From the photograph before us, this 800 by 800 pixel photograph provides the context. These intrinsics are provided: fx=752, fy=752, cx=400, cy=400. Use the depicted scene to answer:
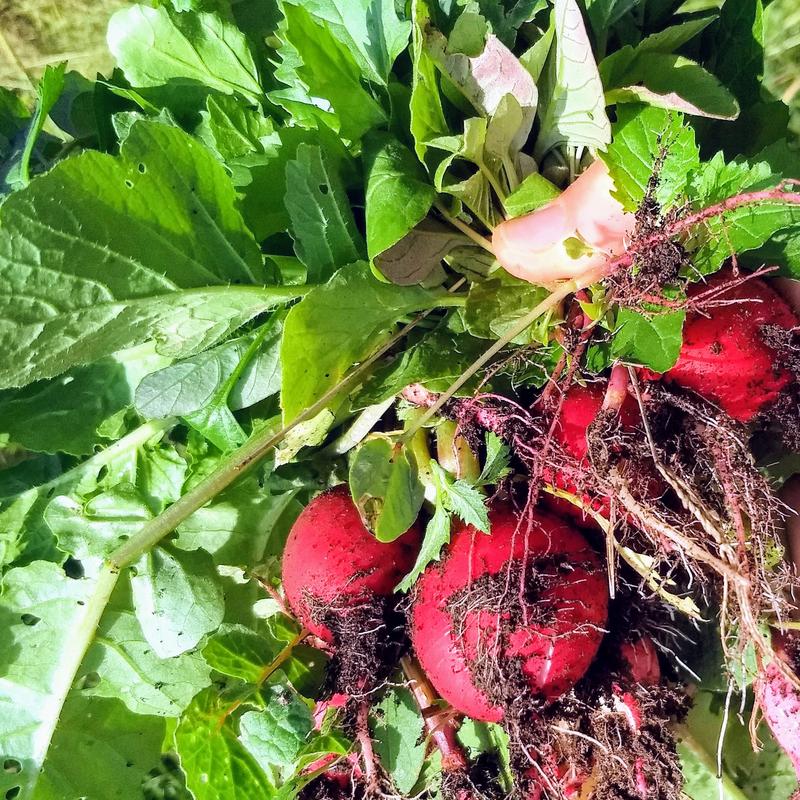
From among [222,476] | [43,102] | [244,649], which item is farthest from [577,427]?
[43,102]

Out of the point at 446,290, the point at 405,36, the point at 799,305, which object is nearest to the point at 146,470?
the point at 446,290

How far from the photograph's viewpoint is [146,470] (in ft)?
3.64

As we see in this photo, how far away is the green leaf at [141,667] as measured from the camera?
1.13 meters

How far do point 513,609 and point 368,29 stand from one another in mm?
691

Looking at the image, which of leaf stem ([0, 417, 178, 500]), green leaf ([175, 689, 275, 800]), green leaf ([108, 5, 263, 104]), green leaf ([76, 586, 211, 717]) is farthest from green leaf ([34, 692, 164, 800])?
green leaf ([108, 5, 263, 104])

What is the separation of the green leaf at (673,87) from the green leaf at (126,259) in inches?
17.3

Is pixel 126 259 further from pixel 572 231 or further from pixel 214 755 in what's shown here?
pixel 214 755

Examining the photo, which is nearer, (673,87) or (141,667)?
(673,87)

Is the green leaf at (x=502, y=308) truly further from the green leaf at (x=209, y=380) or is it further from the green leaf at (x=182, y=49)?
the green leaf at (x=182, y=49)

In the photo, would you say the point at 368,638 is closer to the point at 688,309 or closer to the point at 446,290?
the point at 446,290

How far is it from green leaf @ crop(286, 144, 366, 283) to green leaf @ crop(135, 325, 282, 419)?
5.1 inches

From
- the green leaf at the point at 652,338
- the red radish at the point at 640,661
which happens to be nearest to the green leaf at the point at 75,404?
the green leaf at the point at 652,338

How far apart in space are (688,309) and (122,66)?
806 millimetres

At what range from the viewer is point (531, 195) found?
87cm
